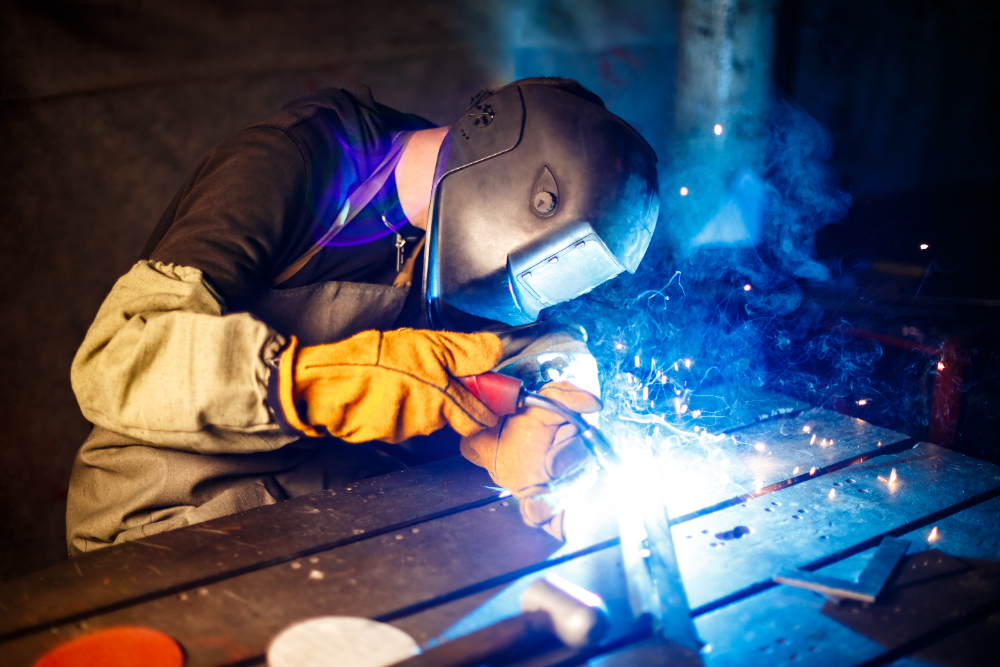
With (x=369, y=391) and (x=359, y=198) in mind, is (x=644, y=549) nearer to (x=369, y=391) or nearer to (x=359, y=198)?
(x=369, y=391)

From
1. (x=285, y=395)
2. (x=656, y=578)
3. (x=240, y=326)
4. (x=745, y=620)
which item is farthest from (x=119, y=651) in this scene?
(x=745, y=620)

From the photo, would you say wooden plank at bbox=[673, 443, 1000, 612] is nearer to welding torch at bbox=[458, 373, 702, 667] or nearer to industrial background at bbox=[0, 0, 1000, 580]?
welding torch at bbox=[458, 373, 702, 667]

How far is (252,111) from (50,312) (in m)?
1.18

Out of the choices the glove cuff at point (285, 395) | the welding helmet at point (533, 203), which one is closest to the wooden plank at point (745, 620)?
the glove cuff at point (285, 395)

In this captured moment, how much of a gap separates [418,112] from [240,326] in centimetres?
216

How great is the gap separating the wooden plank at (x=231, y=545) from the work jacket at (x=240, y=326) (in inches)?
6.9

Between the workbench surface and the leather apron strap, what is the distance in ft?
2.10

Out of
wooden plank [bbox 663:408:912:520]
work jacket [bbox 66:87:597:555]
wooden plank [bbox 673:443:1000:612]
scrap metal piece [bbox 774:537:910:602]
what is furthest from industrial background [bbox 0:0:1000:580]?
scrap metal piece [bbox 774:537:910:602]

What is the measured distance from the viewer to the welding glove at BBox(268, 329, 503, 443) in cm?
118

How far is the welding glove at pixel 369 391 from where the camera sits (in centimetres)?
118

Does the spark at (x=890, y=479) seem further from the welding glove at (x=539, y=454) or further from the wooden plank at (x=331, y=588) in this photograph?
the wooden plank at (x=331, y=588)

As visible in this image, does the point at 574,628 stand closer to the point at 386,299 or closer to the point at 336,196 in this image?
the point at 386,299

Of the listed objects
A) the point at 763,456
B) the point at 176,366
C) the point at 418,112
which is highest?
the point at 418,112

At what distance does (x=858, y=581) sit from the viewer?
982 millimetres
